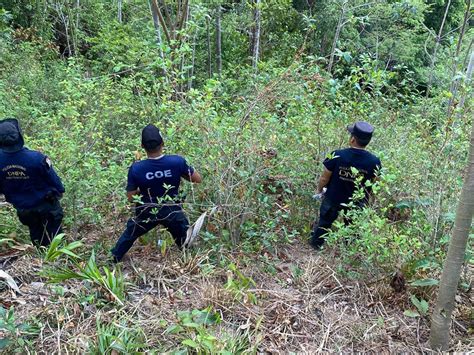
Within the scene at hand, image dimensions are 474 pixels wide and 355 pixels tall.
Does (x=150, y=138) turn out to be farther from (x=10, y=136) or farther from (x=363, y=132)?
(x=363, y=132)

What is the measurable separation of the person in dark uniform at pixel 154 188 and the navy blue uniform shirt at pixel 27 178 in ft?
2.93

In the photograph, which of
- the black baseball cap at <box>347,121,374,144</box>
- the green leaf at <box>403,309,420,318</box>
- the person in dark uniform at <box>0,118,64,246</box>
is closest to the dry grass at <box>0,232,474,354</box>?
the green leaf at <box>403,309,420,318</box>

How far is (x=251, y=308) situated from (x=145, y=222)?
1460 mm

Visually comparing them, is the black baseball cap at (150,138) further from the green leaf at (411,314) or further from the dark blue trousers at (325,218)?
the green leaf at (411,314)

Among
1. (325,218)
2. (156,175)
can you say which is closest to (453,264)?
(325,218)

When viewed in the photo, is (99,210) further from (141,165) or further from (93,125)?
(93,125)

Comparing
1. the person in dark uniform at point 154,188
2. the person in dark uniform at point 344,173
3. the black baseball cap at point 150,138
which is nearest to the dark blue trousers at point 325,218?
the person in dark uniform at point 344,173

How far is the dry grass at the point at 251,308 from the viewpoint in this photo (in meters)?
3.04

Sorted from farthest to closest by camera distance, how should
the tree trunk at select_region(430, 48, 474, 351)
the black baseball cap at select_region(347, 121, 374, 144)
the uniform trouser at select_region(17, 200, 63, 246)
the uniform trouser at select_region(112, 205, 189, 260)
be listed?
the black baseball cap at select_region(347, 121, 374, 144) < the uniform trouser at select_region(17, 200, 63, 246) < the uniform trouser at select_region(112, 205, 189, 260) < the tree trunk at select_region(430, 48, 474, 351)

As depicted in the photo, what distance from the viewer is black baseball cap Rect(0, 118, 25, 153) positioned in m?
3.84

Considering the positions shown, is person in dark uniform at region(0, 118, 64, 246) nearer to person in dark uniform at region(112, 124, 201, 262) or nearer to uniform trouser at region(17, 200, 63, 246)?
uniform trouser at region(17, 200, 63, 246)

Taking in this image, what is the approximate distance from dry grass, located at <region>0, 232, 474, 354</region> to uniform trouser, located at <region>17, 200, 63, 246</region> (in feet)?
1.46

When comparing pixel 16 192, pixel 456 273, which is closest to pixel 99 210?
pixel 16 192

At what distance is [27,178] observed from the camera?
409cm
